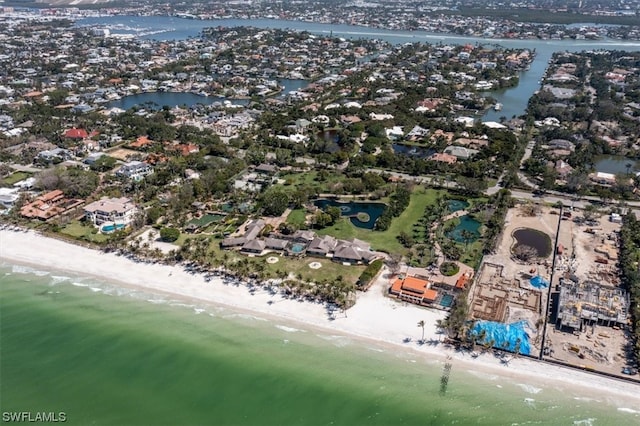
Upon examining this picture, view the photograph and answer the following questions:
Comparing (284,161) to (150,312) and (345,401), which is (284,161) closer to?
(150,312)

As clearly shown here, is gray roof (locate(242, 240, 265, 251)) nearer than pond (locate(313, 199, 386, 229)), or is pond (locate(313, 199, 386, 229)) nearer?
gray roof (locate(242, 240, 265, 251))

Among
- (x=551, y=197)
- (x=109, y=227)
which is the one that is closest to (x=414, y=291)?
(x=551, y=197)

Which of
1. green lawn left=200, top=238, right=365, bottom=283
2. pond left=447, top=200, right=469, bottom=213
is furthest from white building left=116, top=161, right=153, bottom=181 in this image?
pond left=447, top=200, right=469, bottom=213

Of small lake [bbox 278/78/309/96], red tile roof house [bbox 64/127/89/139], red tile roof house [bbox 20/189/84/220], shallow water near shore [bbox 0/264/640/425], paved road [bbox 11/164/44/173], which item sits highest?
small lake [bbox 278/78/309/96]

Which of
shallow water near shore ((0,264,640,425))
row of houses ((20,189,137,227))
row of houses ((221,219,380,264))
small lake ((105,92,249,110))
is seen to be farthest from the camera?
small lake ((105,92,249,110))

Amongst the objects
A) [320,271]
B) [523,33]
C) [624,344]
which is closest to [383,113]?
[320,271]

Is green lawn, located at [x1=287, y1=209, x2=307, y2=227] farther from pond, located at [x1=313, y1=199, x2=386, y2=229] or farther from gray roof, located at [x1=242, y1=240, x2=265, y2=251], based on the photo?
gray roof, located at [x1=242, y1=240, x2=265, y2=251]
